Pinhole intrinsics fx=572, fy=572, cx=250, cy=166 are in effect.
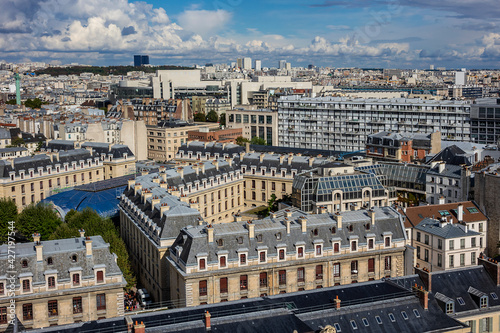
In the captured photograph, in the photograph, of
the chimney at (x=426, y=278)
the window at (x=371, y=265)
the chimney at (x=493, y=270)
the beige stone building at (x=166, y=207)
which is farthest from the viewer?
the beige stone building at (x=166, y=207)

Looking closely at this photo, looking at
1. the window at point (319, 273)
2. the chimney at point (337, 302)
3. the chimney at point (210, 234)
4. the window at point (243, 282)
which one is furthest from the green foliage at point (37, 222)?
the chimney at point (337, 302)

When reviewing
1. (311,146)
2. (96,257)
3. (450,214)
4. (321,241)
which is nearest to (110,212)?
(96,257)

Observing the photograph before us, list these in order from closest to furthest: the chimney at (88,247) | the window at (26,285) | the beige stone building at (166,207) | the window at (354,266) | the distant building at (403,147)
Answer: the window at (26,285), the chimney at (88,247), the window at (354,266), the beige stone building at (166,207), the distant building at (403,147)

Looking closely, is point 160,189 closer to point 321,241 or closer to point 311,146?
point 321,241

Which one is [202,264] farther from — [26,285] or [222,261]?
[26,285]

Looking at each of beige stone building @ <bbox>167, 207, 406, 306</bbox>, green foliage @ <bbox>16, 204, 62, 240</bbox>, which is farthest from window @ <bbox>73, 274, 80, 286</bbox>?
green foliage @ <bbox>16, 204, 62, 240</bbox>

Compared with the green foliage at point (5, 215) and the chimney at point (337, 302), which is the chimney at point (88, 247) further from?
the green foliage at point (5, 215)
